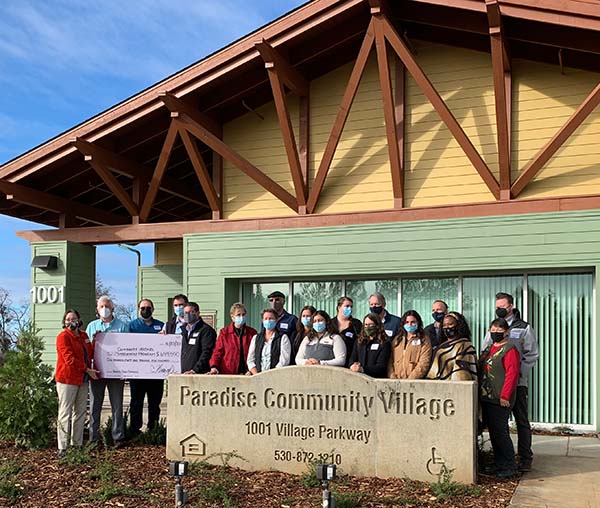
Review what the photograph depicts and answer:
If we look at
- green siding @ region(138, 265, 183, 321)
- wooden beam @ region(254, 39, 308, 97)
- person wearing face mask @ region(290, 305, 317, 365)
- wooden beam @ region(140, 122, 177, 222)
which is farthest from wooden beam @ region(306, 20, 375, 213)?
green siding @ region(138, 265, 183, 321)

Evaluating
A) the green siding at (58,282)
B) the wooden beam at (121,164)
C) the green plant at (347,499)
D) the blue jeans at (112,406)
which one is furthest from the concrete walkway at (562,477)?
the green siding at (58,282)

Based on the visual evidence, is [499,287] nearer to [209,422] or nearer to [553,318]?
[553,318]

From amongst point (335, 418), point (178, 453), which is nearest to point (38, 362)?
point (178, 453)

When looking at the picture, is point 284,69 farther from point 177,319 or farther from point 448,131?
point 177,319

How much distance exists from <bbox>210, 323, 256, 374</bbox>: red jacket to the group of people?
12 mm

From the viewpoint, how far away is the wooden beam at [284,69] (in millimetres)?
11156

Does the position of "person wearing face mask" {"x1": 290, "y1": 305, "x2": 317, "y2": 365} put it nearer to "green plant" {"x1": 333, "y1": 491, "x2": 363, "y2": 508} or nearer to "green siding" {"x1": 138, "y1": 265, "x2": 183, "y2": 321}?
"green plant" {"x1": 333, "y1": 491, "x2": 363, "y2": 508}

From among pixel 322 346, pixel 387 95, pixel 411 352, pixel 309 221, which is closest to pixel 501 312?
pixel 411 352

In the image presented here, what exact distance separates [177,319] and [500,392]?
163 inches

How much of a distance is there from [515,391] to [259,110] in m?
A: 7.66

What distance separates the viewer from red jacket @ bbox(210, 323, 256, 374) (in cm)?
831

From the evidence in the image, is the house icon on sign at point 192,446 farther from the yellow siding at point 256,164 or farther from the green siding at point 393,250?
the yellow siding at point 256,164

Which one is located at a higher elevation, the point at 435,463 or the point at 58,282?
the point at 58,282

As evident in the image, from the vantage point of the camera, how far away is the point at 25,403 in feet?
28.1
